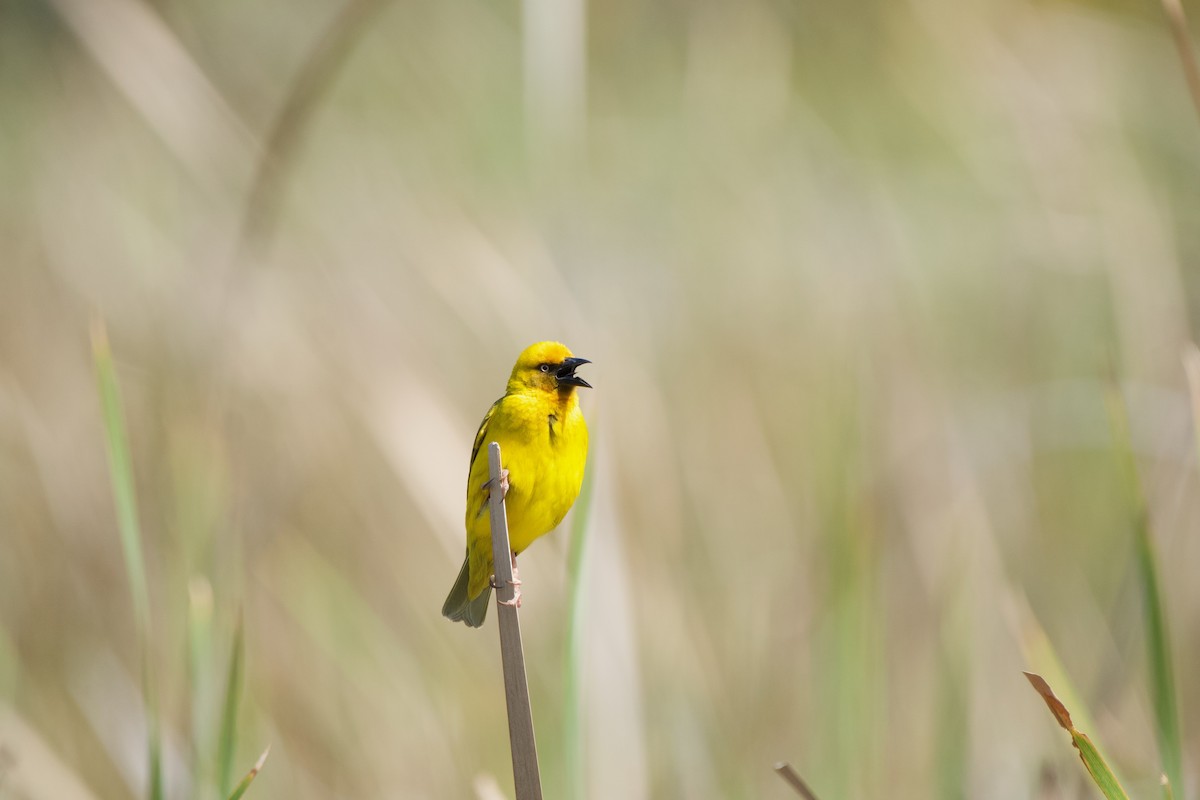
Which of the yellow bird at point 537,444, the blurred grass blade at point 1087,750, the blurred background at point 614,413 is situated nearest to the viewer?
the blurred grass blade at point 1087,750

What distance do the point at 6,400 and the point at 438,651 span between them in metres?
1.07

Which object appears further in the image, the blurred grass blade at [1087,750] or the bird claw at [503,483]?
the bird claw at [503,483]

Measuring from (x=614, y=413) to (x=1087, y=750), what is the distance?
160cm

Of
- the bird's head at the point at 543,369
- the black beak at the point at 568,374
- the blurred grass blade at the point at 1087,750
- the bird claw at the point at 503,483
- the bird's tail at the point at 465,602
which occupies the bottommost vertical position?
the blurred grass blade at the point at 1087,750

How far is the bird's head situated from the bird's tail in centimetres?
22

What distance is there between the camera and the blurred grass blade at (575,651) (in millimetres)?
899

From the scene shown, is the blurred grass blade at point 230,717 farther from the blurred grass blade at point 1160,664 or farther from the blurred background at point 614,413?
the blurred grass blade at point 1160,664

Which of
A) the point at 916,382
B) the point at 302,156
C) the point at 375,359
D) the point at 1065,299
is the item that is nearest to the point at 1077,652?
the point at 916,382

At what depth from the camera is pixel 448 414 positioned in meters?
2.03

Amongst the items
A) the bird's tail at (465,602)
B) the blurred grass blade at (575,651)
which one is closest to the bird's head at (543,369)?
the blurred grass blade at (575,651)

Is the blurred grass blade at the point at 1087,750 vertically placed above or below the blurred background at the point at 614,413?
below

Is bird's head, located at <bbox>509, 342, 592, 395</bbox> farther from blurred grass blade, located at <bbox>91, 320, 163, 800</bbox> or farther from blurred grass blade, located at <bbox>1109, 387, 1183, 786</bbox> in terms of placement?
blurred grass blade, located at <bbox>1109, 387, 1183, 786</bbox>

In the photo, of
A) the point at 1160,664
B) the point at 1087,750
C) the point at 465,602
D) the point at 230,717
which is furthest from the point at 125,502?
the point at 1160,664

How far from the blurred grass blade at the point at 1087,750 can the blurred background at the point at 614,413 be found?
0.94 ft
